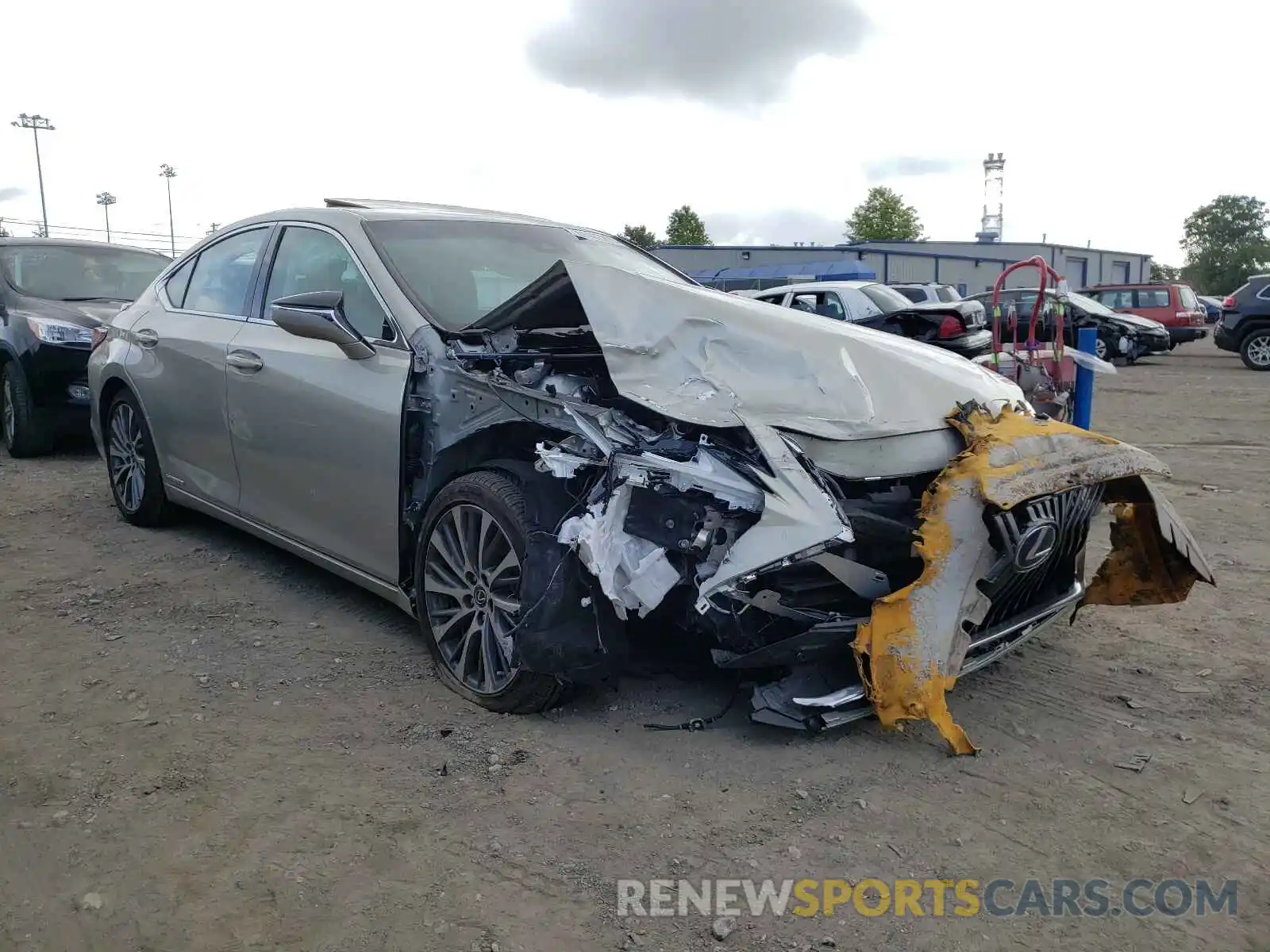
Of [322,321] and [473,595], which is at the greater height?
[322,321]

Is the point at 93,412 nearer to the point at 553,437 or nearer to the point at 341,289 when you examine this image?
the point at 341,289

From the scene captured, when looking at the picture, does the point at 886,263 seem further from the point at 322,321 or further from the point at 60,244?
the point at 322,321

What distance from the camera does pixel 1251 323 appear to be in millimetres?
17062

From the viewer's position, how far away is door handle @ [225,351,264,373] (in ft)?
13.5

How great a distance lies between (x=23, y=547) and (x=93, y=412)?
0.90 meters

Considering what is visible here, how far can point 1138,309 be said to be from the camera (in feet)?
73.3

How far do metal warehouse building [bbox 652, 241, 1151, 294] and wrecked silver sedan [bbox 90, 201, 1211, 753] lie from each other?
2528cm

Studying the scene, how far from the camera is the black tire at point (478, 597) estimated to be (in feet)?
10.1

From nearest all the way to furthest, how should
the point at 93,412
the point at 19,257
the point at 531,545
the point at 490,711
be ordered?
1. the point at 531,545
2. the point at 490,711
3. the point at 93,412
4. the point at 19,257

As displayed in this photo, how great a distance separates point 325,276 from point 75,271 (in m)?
5.64

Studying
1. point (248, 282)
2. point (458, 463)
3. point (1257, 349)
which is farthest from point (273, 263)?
point (1257, 349)

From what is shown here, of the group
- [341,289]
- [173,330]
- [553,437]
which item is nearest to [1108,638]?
[553,437]

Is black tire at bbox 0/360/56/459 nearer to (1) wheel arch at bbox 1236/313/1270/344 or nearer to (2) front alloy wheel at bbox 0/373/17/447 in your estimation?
(2) front alloy wheel at bbox 0/373/17/447

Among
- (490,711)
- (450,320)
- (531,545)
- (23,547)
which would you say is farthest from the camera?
(23,547)
